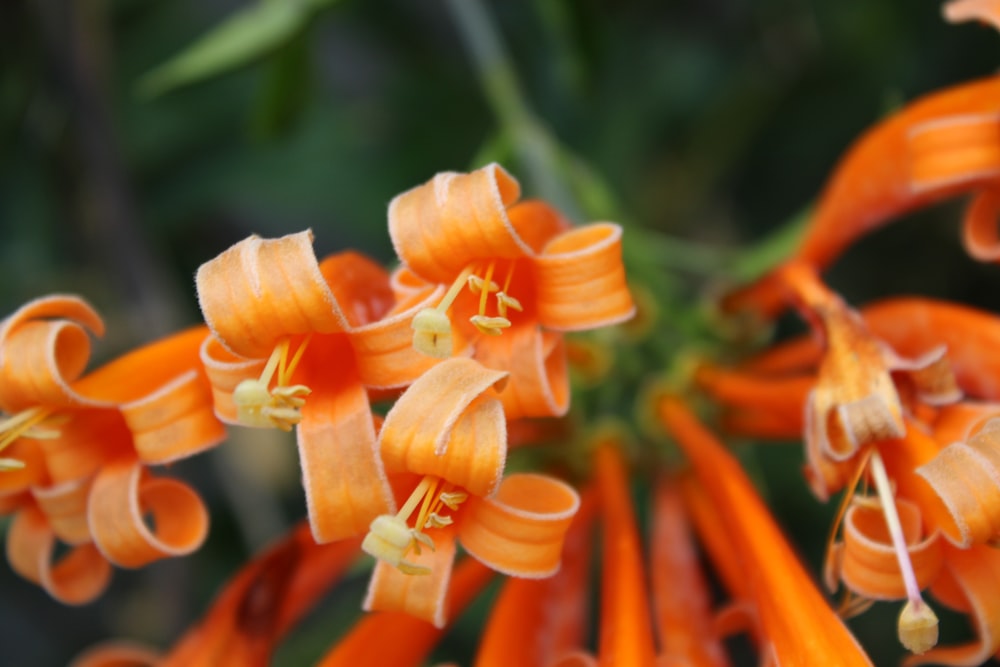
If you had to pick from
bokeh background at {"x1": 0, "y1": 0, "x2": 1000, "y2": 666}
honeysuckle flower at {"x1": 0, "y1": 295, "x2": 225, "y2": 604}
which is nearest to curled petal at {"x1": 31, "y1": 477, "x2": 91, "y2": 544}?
honeysuckle flower at {"x1": 0, "y1": 295, "x2": 225, "y2": 604}

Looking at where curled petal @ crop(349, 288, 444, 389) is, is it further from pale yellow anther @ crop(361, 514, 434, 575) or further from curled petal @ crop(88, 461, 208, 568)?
curled petal @ crop(88, 461, 208, 568)

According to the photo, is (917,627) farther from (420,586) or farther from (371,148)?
(371,148)

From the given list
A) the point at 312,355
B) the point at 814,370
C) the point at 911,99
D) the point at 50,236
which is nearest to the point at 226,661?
the point at 312,355

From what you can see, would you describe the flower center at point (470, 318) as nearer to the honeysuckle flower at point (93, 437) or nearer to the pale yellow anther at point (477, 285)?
the pale yellow anther at point (477, 285)

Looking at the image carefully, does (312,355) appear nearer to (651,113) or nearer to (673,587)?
(673,587)

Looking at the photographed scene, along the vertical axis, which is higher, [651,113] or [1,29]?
[1,29]

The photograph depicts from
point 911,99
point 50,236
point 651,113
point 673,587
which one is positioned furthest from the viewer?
point 651,113

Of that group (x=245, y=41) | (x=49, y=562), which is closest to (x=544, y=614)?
(x=49, y=562)

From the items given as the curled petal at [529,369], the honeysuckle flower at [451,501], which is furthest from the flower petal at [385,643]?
the curled petal at [529,369]
